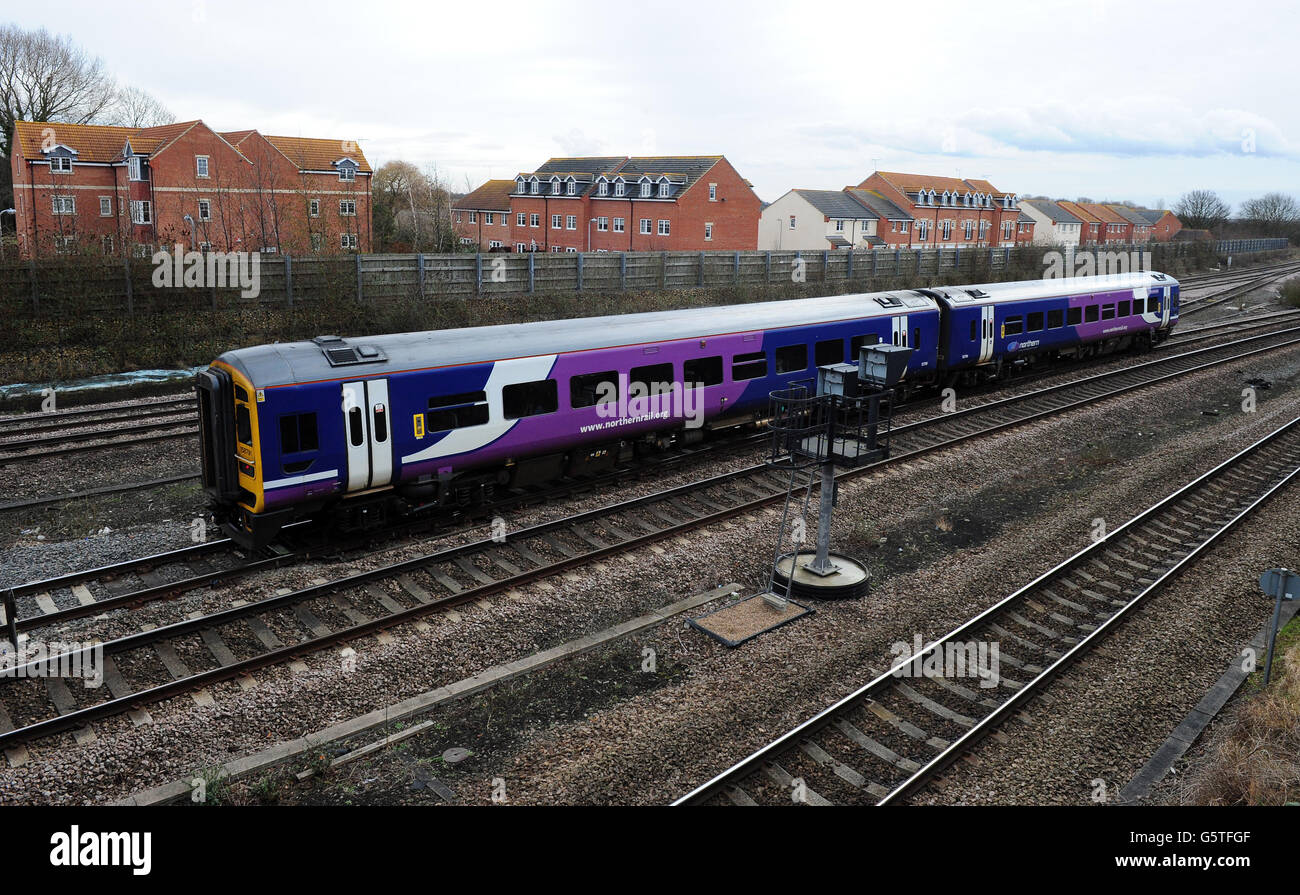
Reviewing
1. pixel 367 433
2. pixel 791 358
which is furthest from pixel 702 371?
pixel 367 433

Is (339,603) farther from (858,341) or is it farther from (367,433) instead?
(858,341)

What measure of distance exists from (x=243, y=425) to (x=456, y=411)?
9.91 feet

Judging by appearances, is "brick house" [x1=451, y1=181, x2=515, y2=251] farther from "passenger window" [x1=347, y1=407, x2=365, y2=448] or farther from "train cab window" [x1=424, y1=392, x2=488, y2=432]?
"passenger window" [x1=347, y1=407, x2=365, y2=448]

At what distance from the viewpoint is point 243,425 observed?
12203 mm

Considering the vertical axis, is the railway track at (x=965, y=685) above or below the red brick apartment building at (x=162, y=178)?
below

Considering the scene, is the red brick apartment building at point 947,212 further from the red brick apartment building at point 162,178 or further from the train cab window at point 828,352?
the train cab window at point 828,352

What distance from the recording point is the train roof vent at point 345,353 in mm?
12672

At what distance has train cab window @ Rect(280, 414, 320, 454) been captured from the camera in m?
12.1

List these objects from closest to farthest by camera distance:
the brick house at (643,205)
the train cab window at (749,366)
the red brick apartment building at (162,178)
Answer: the train cab window at (749,366) < the red brick apartment building at (162,178) < the brick house at (643,205)

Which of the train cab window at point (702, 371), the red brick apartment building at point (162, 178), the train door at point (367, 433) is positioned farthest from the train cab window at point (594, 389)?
the red brick apartment building at point (162, 178)

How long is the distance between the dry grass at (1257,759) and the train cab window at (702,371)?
10.1 metres

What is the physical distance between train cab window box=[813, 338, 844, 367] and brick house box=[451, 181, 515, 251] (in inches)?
2382

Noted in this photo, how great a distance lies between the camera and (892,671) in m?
10.1
